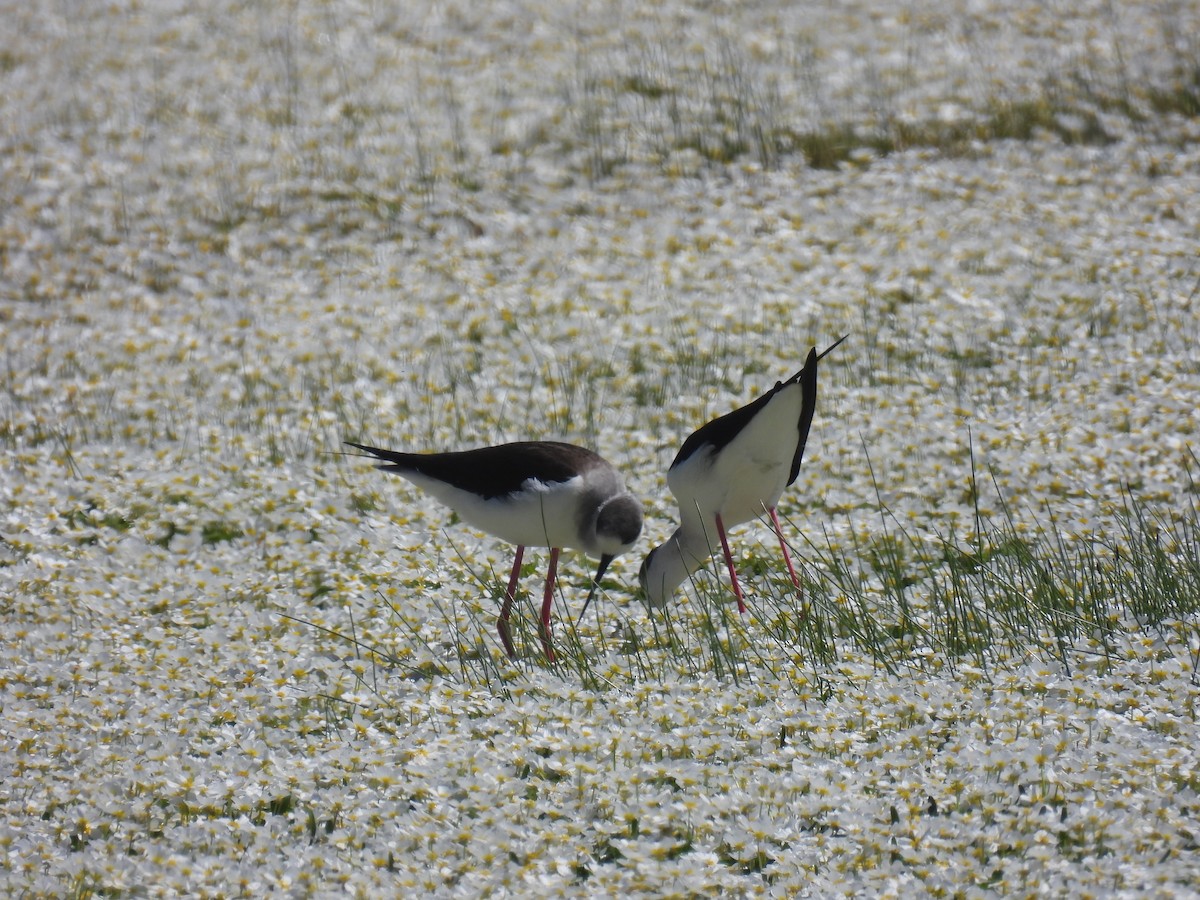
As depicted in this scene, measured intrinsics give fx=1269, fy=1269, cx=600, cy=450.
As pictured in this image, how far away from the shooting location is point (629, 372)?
445 inches

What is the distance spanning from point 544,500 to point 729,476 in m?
1.09

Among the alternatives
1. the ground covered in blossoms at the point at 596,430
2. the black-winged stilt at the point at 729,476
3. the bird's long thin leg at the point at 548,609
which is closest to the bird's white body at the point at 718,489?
the black-winged stilt at the point at 729,476

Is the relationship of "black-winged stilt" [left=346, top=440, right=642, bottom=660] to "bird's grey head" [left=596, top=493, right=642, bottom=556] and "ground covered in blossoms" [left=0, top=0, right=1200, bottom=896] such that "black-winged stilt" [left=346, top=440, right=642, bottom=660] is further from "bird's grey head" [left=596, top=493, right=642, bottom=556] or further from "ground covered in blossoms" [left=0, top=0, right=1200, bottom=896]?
"ground covered in blossoms" [left=0, top=0, right=1200, bottom=896]

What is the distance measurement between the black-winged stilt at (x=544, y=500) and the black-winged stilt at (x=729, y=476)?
0.38 m

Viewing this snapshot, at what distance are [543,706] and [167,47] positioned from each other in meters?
15.8

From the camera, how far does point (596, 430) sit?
404 inches

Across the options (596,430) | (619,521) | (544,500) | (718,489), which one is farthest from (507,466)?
(596,430)

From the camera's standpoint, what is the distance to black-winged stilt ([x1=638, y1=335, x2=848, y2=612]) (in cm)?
704

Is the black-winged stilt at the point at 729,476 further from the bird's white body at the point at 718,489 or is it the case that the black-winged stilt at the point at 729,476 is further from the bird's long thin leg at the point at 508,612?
the bird's long thin leg at the point at 508,612

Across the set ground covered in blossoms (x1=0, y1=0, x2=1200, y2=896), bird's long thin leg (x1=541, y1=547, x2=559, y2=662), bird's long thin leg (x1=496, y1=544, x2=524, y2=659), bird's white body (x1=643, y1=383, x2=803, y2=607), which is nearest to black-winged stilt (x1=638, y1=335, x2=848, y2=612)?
bird's white body (x1=643, y1=383, x2=803, y2=607)

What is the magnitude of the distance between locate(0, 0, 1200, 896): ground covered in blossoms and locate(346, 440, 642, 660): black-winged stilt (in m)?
0.43

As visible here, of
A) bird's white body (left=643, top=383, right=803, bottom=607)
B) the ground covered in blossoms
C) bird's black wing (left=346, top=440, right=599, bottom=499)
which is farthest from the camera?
A: bird's black wing (left=346, top=440, right=599, bottom=499)

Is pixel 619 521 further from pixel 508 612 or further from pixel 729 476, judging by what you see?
pixel 508 612

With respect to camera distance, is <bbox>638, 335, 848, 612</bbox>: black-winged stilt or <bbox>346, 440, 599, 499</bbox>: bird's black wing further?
<bbox>346, 440, 599, 499</bbox>: bird's black wing
